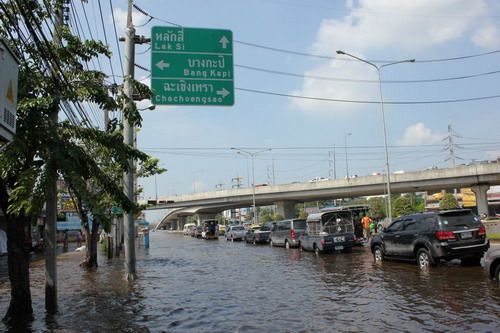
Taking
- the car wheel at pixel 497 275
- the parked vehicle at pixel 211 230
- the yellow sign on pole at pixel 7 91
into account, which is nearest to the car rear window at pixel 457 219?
the car wheel at pixel 497 275

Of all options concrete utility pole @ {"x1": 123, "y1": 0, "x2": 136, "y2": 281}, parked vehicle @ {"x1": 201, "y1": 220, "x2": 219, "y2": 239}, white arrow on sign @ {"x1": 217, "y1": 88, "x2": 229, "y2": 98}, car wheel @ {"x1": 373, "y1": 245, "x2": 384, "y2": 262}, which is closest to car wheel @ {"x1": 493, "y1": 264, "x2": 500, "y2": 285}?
car wheel @ {"x1": 373, "y1": 245, "x2": 384, "y2": 262}

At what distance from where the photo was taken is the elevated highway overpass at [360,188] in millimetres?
62594

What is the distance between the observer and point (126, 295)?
1421cm

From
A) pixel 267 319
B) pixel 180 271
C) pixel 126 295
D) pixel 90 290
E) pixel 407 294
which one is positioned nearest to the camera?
pixel 267 319

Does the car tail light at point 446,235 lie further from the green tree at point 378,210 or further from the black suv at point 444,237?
the green tree at point 378,210

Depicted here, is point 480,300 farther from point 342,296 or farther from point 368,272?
point 368,272

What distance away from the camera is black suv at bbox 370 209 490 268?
51.6ft

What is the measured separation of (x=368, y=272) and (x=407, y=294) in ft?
15.8

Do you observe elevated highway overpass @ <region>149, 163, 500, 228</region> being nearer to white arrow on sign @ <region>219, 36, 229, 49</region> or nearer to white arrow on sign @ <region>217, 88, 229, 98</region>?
white arrow on sign @ <region>217, 88, 229, 98</region>

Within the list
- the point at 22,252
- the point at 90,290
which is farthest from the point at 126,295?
the point at 22,252

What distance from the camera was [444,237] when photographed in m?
15.7

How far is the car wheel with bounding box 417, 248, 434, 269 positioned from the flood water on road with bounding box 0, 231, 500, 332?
0.33 m

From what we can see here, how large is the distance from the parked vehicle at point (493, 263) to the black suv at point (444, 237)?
9.53 feet

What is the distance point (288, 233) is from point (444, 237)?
18.1 metres
